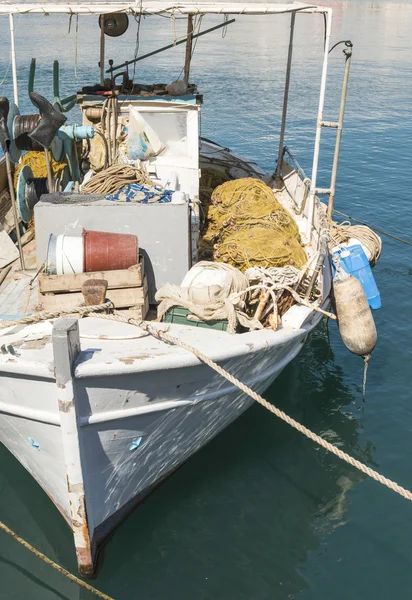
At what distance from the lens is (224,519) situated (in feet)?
23.6

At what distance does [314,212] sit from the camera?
916cm

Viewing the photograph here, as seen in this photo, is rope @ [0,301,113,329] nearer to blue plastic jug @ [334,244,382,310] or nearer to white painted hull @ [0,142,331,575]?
white painted hull @ [0,142,331,575]

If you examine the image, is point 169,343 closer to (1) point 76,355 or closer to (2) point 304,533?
(1) point 76,355

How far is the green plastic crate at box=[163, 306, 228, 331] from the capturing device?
6395mm

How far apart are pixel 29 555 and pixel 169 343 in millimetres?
2977

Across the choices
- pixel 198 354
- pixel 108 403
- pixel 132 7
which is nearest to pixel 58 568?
pixel 108 403

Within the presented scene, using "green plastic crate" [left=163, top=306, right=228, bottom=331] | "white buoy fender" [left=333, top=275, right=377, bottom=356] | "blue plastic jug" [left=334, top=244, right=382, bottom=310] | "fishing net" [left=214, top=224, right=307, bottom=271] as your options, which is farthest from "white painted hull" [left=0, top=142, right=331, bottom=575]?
"blue plastic jug" [left=334, top=244, right=382, bottom=310]

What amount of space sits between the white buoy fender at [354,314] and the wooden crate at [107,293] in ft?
9.36

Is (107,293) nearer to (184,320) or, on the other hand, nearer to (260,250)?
(184,320)

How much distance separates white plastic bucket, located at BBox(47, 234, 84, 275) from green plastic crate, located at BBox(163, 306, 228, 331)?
1.01 m

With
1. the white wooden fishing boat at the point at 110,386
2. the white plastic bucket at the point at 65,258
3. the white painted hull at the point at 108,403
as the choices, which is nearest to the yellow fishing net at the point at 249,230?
the white wooden fishing boat at the point at 110,386

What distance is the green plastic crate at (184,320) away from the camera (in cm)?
639

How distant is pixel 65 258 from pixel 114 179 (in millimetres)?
1839

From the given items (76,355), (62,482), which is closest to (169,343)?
(76,355)
